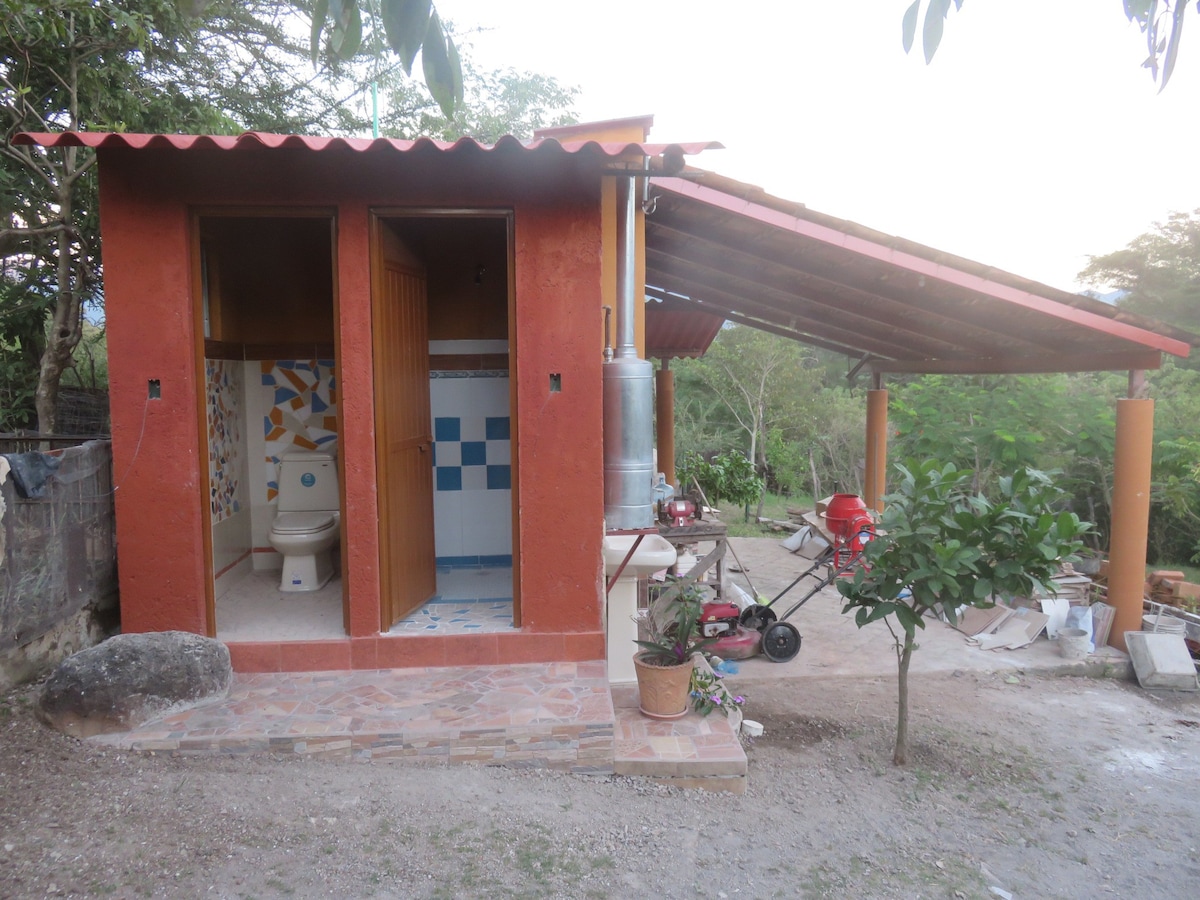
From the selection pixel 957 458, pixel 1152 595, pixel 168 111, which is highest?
pixel 168 111

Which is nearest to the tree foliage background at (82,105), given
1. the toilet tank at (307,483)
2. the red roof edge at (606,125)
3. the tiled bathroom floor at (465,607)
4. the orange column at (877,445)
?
the red roof edge at (606,125)

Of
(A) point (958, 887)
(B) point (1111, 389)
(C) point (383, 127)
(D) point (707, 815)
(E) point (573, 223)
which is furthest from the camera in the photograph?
(B) point (1111, 389)

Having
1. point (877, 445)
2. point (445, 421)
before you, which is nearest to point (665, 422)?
point (877, 445)

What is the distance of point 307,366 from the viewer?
6469 millimetres

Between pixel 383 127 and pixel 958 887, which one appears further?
pixel 383 127

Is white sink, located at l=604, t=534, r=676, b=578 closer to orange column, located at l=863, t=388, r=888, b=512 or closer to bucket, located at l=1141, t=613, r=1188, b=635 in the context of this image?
bucket, located at l=1141, t=613, r=1188, b=635

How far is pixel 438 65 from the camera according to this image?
57.1 inches

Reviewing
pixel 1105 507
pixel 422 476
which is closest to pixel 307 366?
pixel 422 476

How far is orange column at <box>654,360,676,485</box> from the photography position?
12.8 metres

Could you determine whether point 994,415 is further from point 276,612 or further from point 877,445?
point 276,612

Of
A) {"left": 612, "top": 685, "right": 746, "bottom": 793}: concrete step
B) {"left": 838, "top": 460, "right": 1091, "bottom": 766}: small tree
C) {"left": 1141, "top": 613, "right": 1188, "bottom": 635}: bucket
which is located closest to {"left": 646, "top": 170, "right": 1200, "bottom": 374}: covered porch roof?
{"left": 1141, "top": 613, "right": 1188, "bottom": 635}: bucket

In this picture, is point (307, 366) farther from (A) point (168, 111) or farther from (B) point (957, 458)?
(B) point (957, 458)

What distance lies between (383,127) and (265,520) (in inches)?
313

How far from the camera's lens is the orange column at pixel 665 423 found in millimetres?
12758
